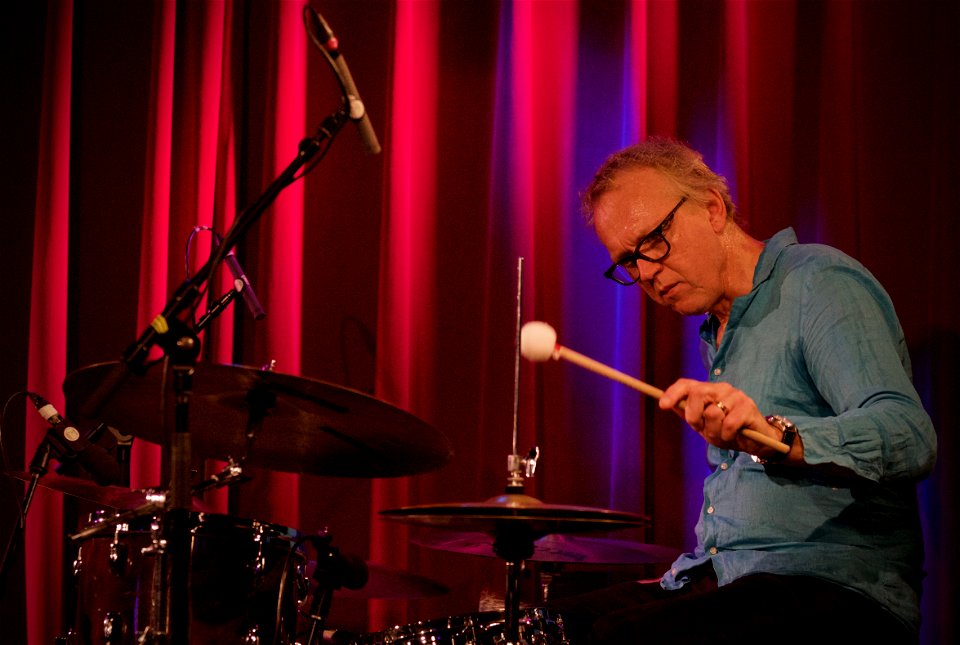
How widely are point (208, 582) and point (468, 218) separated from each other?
130cm

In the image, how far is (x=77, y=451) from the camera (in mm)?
1985

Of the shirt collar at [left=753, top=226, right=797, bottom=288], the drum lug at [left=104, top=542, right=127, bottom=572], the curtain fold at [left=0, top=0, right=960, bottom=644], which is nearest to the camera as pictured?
the drum lug at [left=104, top=542, right=127, bottom=572]

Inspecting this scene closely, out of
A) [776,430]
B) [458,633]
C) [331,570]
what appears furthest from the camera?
[331,570]

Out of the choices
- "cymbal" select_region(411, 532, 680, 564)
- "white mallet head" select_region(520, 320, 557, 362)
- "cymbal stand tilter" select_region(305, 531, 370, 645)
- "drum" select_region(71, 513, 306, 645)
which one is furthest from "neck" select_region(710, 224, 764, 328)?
"drum" select_region(71, 513, 306, 645)

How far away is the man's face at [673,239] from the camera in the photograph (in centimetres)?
208

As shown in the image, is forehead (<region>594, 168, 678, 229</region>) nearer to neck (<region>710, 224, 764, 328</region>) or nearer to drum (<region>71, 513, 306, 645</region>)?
neck (<region>710, 224, 764, 328</region>)

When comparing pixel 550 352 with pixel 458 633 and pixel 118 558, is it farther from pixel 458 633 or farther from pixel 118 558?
pixel 118 558

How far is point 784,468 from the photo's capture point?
1751 mm

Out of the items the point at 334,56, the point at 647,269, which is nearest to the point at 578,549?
the point at 647,269

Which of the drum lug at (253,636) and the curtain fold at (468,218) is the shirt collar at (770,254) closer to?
the curtain fold at (468,218)

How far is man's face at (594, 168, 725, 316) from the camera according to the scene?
81.9 inches

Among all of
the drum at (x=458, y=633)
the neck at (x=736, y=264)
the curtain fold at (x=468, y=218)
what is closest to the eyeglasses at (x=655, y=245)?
the neck at (x=736, y=264)

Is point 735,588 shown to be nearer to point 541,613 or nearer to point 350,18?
point 541,613

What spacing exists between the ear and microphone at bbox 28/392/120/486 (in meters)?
1.38
